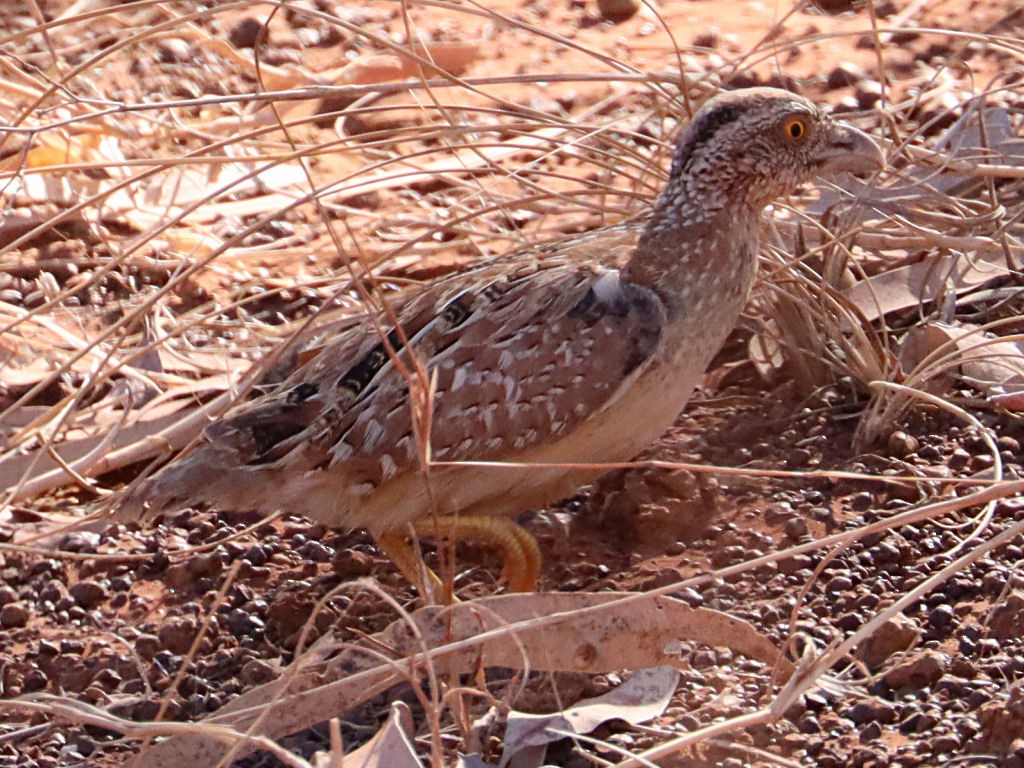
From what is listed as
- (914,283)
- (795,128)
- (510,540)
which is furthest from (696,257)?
(914,283)

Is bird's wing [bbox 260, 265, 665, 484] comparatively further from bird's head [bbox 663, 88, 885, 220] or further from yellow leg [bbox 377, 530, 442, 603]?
bird's head [bbox 663, 88, 885, 220]

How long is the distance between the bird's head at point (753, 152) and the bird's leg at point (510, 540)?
0.92 m

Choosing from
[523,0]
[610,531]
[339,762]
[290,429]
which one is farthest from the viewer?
[523,0]

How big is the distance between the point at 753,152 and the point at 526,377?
32.9 inches

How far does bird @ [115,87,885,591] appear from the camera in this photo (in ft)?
12.5

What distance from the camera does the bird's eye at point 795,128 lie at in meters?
3.99

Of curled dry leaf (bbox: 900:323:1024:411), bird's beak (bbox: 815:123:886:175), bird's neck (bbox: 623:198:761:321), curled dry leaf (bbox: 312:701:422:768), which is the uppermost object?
bird's beak (bbox: 815:123:886:175)

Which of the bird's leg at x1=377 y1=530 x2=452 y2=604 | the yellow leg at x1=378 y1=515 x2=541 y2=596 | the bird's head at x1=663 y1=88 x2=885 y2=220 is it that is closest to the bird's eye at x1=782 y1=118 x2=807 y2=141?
the bird's head at x1=663 y1=88 x2=885 y2=220

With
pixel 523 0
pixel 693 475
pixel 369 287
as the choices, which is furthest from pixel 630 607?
pixel 523 0

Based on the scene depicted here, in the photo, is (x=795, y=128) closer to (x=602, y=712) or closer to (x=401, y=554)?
(x=401, y=554)

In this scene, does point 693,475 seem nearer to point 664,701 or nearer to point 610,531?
point 610,531

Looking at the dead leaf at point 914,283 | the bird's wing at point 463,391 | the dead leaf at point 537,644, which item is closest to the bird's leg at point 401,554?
the bird's wing at point 463,391

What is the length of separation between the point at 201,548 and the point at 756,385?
179 centimetres

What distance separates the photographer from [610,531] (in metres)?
4.30
